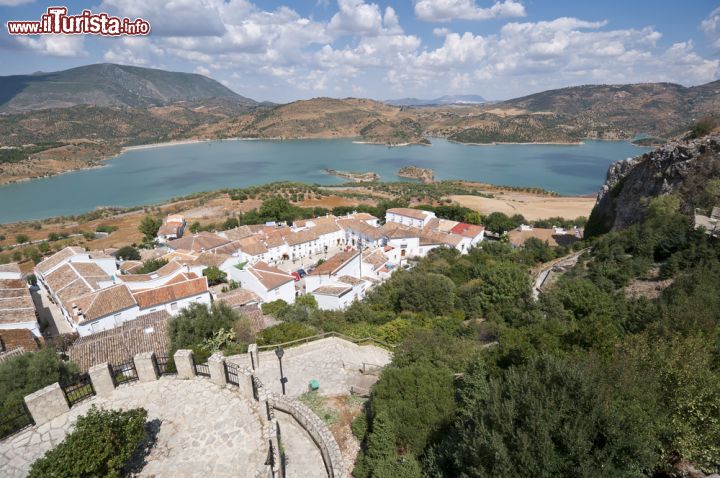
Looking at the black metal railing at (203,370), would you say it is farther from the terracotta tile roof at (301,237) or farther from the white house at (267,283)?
the terracotta tile roof at (301,237)

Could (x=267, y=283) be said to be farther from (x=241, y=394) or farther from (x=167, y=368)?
(x=241, y=394)

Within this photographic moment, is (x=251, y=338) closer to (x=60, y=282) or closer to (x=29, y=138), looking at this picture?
(x=60, y=282)

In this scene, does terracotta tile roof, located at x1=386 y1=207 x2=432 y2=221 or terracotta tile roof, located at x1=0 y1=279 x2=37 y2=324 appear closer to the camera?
terracotta tile roof, located at x1=0 y1=279 x2=37 y2=324

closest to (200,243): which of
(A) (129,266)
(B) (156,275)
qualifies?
(A) (129,266)

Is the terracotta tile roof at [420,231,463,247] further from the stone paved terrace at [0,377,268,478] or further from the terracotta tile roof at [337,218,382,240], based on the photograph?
the stone paved terrace at [0,377,268,478]

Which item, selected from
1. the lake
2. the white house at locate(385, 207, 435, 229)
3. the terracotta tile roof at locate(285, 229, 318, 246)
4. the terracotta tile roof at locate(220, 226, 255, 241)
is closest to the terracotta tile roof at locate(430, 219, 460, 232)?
the white house at locate(385, 207, 435, 229)

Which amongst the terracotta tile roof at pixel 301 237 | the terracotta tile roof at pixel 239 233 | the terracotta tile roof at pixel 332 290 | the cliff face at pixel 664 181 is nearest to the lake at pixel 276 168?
the terracotta tile roof at pixel 239 233
